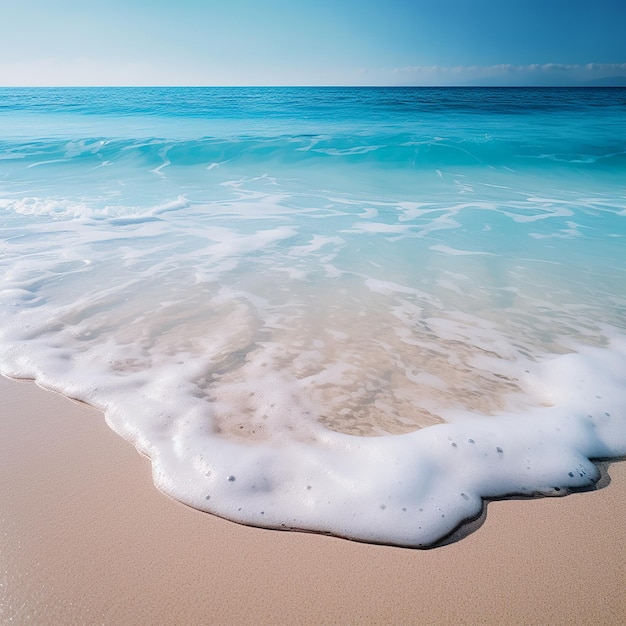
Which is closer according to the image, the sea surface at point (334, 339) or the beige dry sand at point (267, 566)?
the beige dry sand at point (267, 566)

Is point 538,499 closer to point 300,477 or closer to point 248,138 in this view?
point 300,477

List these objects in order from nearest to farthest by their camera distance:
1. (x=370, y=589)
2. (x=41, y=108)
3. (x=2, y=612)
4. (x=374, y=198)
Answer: (x=2, y=612)
(x=370, y=589)
(x=374, y=198)
(x=41, y=108)

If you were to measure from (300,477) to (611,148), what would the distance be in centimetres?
1585

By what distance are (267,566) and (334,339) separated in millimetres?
A: 1730

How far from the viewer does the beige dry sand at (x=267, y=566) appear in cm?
139

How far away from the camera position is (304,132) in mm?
17016

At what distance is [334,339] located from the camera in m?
3.11

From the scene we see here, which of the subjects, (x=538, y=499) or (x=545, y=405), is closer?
(x=538, y=499)

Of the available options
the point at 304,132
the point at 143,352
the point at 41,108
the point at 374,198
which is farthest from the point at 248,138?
the point at 41,108

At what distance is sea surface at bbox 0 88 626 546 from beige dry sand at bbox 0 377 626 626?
102mm

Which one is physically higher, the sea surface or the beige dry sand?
the sea surface

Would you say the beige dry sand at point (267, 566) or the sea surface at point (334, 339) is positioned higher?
the sea surface at point (334, 339)

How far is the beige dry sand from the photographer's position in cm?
139

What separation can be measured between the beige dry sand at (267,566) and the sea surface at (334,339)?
10cm
